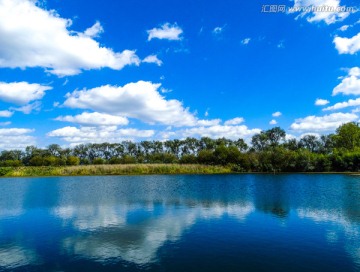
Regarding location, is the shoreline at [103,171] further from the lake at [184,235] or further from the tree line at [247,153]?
the lake at [184,235]

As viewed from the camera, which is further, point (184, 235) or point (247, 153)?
point (247, 153)

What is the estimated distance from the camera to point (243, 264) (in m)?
12.5

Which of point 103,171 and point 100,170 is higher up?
point 100,170

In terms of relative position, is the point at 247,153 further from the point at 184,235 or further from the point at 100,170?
the point at 184,235

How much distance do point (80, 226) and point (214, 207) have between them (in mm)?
11133

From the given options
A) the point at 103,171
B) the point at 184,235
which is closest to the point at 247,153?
the point at 103,171

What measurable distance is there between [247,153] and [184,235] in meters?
74.5

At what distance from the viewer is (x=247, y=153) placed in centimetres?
8881

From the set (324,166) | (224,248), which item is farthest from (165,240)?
(324,166)

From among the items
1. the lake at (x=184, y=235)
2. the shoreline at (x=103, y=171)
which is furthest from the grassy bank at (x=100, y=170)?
the lake at (x=184, y=235)

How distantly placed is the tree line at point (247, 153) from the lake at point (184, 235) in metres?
52.4

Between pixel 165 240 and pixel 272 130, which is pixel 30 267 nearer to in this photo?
pixel 165 240

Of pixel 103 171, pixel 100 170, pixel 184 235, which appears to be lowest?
pixel 184 235

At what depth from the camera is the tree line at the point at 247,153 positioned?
7800 cm
